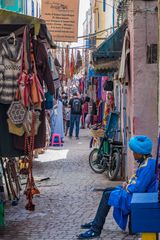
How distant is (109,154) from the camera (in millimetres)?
14344

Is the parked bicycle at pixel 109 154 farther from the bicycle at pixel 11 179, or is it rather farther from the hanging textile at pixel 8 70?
the hanging textile at pixel 8 70

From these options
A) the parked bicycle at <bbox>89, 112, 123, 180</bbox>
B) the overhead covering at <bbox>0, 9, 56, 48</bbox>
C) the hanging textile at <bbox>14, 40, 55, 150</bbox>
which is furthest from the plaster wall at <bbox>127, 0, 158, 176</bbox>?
the parked bicycle at <bbox>89, 112, 123, 180</bbox>

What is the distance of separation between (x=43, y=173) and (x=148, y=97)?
4.99m

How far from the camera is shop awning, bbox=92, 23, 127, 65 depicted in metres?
13.5

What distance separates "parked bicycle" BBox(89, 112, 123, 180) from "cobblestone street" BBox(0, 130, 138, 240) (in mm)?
236

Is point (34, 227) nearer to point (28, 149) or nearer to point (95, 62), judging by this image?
point (28, 149)

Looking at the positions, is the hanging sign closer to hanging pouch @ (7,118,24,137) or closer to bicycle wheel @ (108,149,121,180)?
bicycle wheel @ (108,149,121,180)

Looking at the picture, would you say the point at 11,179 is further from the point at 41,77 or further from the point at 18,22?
the point at 18,22

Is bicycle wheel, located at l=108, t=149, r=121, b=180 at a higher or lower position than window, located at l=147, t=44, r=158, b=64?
lower

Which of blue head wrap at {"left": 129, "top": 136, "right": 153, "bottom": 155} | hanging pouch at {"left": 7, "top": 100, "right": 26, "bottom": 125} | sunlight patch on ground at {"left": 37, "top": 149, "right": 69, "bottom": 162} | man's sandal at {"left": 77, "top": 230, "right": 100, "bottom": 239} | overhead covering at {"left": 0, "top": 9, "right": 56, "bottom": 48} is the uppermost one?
overhead covering at {"left": 0, "top": 9, "right": 56, "bottom": 48}

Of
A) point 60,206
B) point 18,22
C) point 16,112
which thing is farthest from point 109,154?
point 18,22

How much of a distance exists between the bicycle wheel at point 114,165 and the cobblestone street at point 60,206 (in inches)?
7.0

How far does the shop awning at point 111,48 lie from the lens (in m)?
13.5

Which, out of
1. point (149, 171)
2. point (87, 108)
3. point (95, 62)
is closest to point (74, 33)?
point (95, 62)
